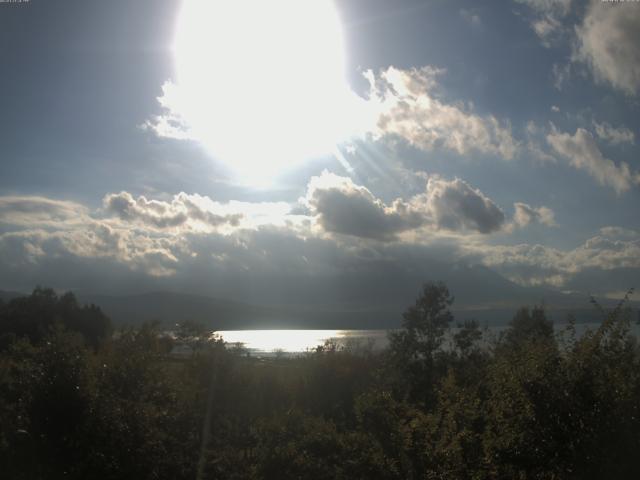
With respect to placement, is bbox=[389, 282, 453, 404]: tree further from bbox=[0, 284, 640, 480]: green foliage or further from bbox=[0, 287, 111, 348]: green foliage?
bbox=[0, 287, 111, 348]: green foliage

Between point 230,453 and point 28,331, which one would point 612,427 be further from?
point 28,331

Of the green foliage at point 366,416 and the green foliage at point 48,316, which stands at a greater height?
the green foliage at point 48,316

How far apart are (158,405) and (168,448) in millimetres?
1334

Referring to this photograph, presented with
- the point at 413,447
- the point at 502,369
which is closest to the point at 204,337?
the point at 413,447

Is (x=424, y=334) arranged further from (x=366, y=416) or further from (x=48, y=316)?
(x=48, y=316)

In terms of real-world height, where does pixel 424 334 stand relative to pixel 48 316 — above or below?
below

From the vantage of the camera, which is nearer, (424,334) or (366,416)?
(366,416)

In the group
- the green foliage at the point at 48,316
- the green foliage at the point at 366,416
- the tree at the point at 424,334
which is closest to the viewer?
the green foliage at the point at 366,416

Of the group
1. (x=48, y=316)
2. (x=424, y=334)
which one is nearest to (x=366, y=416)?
(x=424, y=334)

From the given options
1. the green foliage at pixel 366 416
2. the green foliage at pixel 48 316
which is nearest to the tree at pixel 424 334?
the green foliage at pixel 366 416

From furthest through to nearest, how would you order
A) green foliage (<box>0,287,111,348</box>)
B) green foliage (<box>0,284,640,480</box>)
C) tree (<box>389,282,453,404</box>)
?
green foliage (<box>0,287,111,348</box>), tree (<box>389,282,453,404</box>), green foliage (<box>0,284,640,480</box>)

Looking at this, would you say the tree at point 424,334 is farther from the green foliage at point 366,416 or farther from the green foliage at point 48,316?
the green foliage at point 48,316

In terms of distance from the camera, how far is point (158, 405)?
17.0m

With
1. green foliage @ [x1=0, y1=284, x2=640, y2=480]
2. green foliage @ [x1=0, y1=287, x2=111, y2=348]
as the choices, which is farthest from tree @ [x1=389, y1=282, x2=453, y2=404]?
green foliage @ [x1=0, y1=287, x2=111, y2=348]
